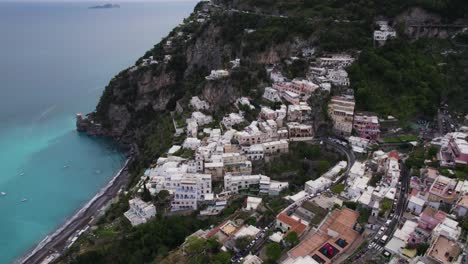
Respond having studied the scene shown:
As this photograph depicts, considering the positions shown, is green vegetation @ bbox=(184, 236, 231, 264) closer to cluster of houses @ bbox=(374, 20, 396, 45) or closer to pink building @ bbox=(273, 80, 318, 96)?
pink building @ bbox=(273, 80, 318, 96)

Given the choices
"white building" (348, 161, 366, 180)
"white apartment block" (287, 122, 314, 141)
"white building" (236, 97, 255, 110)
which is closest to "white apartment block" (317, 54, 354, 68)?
"white building" (236, 97, 255, 110)

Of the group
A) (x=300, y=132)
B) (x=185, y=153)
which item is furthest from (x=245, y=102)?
(x=185, y=153)

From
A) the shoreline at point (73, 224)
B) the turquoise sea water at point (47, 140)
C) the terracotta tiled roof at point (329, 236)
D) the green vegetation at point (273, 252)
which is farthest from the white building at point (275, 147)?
the turquoise sea water at point (47, 140)

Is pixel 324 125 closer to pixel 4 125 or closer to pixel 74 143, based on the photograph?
pixel 74 143

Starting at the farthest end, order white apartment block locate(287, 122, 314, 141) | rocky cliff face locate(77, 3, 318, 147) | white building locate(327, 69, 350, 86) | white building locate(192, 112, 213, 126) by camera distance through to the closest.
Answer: rocky cliff face locate(77, 3, 318, 147) → white building locate(192, 112, 213, 126) → white building locate(327, 69, 350, 86) → white apartment block locate(287, 122, 314, 141)

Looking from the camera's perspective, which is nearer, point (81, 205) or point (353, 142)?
point (353, 142)

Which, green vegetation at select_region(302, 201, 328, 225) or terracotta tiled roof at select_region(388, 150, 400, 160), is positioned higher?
terracotta tiled roof at select_region(388, 150, 400, 160)

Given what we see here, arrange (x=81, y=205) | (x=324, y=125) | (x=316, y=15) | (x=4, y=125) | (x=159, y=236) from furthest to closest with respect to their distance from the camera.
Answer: (x=4, y=125) → (x=316, y=15) → (x=81, y=205) → (x=324, y=125) → (x=159, y=236)

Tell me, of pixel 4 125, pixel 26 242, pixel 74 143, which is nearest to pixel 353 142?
pixel 26 242
